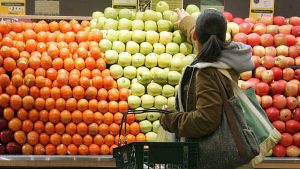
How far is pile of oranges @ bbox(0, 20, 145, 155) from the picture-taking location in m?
3.91

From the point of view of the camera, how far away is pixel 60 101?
3.92m

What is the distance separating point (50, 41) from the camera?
14.0ft

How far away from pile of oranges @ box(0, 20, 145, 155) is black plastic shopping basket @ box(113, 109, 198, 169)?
5.95 feet

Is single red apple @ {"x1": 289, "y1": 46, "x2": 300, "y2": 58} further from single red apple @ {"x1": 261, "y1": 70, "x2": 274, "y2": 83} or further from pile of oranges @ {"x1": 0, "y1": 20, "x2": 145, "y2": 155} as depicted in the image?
pile of oranges @ {"x1": 0, "y1": 20, "x2": 145, "y2": 155}

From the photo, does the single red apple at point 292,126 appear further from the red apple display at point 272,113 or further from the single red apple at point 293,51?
the single red apple at point 293,51

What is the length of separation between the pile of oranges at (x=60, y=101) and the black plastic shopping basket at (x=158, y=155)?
181 cm

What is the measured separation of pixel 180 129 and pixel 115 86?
5.83 ft

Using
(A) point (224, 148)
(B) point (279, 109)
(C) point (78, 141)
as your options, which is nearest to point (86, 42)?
(C) point (78, 141)

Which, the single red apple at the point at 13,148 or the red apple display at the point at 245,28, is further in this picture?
the red apple display at the point at 245,28

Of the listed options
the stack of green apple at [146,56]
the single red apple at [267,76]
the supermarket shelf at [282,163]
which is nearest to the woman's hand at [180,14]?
the stack of green apple at [146,56]

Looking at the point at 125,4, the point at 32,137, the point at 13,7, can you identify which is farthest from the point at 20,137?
the point at 125,4

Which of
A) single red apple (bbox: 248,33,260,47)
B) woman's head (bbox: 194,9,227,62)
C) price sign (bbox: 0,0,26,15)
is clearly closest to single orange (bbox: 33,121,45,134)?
price sign (bbox: 0,0,26,15)

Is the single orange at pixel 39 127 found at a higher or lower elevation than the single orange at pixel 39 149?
higher

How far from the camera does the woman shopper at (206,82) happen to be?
2.34 meters
